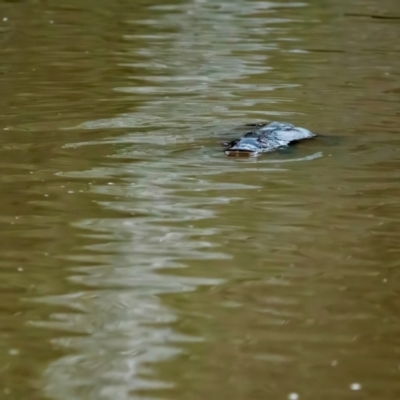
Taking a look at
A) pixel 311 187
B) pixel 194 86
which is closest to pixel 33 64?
pixel 194 86

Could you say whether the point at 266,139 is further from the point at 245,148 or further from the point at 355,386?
the point at 355,386

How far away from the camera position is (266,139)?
9.06 metres

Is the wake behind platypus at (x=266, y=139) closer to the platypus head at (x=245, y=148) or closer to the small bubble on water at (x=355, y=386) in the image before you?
the platypus head at (x=245, y=148)

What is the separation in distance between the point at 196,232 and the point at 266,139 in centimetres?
233

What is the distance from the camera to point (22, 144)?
9305 millimetres

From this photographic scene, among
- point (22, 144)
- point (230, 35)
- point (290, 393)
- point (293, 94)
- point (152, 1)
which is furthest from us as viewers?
point (152, 1)

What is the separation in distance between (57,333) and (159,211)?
2146 mm

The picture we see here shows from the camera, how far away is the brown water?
5.03 m

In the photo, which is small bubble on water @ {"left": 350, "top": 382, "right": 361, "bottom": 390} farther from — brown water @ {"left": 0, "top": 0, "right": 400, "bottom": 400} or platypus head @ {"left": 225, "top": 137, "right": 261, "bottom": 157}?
platypus head @ {"left": 225, "top": 137, "right": 261, "bottom": 157}

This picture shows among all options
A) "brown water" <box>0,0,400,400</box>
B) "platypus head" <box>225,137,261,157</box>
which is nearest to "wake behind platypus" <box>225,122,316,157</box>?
"platypus head" <box>225,137,261,157</box>

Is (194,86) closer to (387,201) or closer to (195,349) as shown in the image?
(387,201)

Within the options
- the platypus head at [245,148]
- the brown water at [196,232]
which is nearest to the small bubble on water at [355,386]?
the brown water at [196,232]

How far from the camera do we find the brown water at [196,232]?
16.5ft

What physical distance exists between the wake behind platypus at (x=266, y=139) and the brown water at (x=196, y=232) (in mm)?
138
